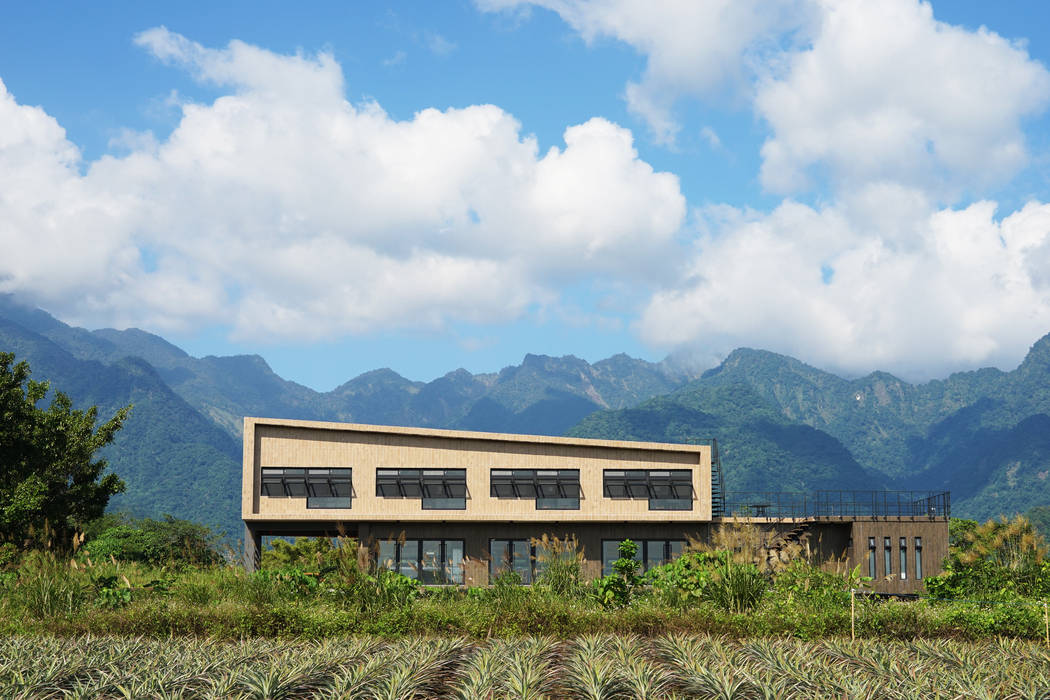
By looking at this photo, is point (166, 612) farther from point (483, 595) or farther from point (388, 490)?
point (388, 490)

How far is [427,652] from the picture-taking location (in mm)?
11727

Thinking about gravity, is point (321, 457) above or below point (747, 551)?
above

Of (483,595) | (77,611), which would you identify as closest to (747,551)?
(483,595)

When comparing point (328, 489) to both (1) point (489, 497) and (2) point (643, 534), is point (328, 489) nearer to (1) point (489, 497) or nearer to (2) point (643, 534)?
(1) point (489, 497)

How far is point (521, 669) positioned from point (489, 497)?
80.6ft

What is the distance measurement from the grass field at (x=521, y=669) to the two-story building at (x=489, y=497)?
21.1 meters

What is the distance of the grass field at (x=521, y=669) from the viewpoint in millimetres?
9453

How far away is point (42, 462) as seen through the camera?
3756 cm

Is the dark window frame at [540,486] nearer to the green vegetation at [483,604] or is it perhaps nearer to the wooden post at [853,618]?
the green vegetation at [483,604]

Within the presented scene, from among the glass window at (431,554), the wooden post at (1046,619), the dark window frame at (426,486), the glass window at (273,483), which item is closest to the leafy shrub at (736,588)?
the wooden post at (1046,619)

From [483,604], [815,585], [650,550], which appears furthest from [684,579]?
[650,550]

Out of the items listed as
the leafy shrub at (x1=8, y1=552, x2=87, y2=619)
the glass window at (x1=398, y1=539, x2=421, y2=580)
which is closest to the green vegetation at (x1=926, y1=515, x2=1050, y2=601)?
the leafy shrub at (x1=8, y1=552, x2=87, y2=619)

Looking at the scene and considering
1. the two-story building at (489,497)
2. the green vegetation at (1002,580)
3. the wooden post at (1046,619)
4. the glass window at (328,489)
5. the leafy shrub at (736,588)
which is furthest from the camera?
the two-story building at (489,497)

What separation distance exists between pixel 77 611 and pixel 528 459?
67.2 ft
